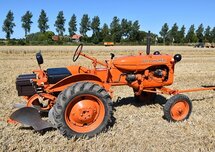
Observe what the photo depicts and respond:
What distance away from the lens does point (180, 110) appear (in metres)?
5.91

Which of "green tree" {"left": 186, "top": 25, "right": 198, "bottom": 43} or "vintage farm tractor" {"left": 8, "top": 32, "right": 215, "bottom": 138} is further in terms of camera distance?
"green tree" {"left": 186, "top": 25, "right": 198, "bottom": 43}

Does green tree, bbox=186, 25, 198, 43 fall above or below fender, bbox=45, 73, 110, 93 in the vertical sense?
above

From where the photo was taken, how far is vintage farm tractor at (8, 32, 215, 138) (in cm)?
490

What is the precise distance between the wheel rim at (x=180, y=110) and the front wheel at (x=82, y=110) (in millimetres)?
1498

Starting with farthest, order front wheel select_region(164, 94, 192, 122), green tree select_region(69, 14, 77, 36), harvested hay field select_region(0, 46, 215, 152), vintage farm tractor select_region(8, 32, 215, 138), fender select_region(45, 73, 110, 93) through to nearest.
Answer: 1. green tree select_region(69, 14, 77, 36)
2. front wheel select_region(164, 94, 192, 122)
3. fender select_region(45, 73, 110, 93)
4. vintage farm tractor select_region(8, 32, 215, 138)
5. harvested hay field select_region(0, 46, 215, 152)

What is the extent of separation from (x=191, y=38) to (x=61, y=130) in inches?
3954

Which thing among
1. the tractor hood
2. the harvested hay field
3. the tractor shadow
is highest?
the tractor hood

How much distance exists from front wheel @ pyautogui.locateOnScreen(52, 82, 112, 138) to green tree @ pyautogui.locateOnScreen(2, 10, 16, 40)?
84694 millimetres

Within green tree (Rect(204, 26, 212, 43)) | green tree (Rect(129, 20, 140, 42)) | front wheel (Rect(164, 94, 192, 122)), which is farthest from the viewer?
green tree (Rect(204, 26, 212, 43))

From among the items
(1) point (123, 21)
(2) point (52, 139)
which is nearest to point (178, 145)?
(2) point (52, 139)

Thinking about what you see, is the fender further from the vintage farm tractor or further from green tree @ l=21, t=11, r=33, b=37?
green tree @ l=21, t=11, r=33, b=37

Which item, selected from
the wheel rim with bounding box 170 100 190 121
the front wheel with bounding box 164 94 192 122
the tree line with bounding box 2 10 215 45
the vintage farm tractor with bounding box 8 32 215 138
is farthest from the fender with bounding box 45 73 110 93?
the tree line with bounding box 2 10 215 45

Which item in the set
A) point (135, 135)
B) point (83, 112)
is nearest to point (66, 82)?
point (83, 112)

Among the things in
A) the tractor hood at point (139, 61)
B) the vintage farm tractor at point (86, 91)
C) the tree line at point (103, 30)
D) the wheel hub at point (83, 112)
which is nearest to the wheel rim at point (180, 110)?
the vintage farm tractor at point (86, 91)
